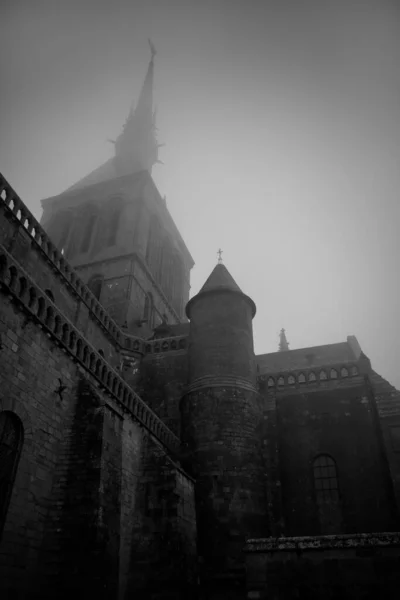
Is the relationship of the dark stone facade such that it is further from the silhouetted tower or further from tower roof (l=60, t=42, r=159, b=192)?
tower roof (l=60, t=42, r=159, b=192)

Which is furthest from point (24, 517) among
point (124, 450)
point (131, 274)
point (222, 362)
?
point (131, 274)

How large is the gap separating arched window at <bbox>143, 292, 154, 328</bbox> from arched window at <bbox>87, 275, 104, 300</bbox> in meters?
3.18

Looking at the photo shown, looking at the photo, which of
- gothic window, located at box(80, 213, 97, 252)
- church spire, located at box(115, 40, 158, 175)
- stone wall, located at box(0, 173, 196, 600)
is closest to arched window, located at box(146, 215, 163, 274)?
gothic window, located at box(80, 213, 97, 252)

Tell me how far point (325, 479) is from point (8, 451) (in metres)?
12.3

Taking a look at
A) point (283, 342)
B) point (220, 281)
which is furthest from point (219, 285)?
point (283, 342)

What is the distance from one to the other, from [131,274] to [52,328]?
17.3m

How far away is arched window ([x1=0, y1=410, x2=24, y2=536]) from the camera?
10070mm

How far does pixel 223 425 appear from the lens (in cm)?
1808

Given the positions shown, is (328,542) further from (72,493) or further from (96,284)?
(96,284)

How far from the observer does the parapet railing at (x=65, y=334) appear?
11091mm

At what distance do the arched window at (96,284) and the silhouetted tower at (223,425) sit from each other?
31.4ft

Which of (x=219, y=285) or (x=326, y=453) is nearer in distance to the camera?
(x=326, y=453)

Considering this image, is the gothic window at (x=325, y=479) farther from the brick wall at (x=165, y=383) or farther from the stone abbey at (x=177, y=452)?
the brick wall at (x=165, y=383)

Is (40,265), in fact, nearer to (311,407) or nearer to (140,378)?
(140,378)
